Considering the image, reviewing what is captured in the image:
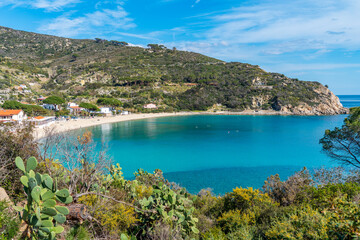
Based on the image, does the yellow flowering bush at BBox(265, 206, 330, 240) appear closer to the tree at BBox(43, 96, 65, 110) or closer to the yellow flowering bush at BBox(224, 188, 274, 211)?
the yellow flowering bush at BBox(224, 188, 274, 211)

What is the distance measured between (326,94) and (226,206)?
8995 centimetres

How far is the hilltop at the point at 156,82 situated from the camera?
231 ft

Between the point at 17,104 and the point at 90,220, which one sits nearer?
the point at 90,220

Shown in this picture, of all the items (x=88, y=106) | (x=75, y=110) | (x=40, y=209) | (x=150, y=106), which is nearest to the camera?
(x=40, y=209)

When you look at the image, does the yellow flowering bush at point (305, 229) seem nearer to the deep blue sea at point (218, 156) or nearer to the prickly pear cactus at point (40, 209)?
the prickly pear cactus at point (40, 209)

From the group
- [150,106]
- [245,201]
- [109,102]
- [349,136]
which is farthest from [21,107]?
[349,136]

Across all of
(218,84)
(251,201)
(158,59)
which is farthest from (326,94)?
(251,201)

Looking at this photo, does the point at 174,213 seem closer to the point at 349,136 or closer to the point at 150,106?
the point at 349,136

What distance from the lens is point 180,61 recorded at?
340 ft

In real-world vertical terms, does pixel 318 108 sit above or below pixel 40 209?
above

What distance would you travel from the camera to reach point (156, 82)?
8175 cm

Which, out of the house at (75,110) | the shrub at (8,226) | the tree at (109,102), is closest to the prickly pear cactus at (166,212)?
the shrub at (8,226)

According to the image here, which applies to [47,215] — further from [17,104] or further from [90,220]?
[17,104]

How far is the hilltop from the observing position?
7050 centimetres
